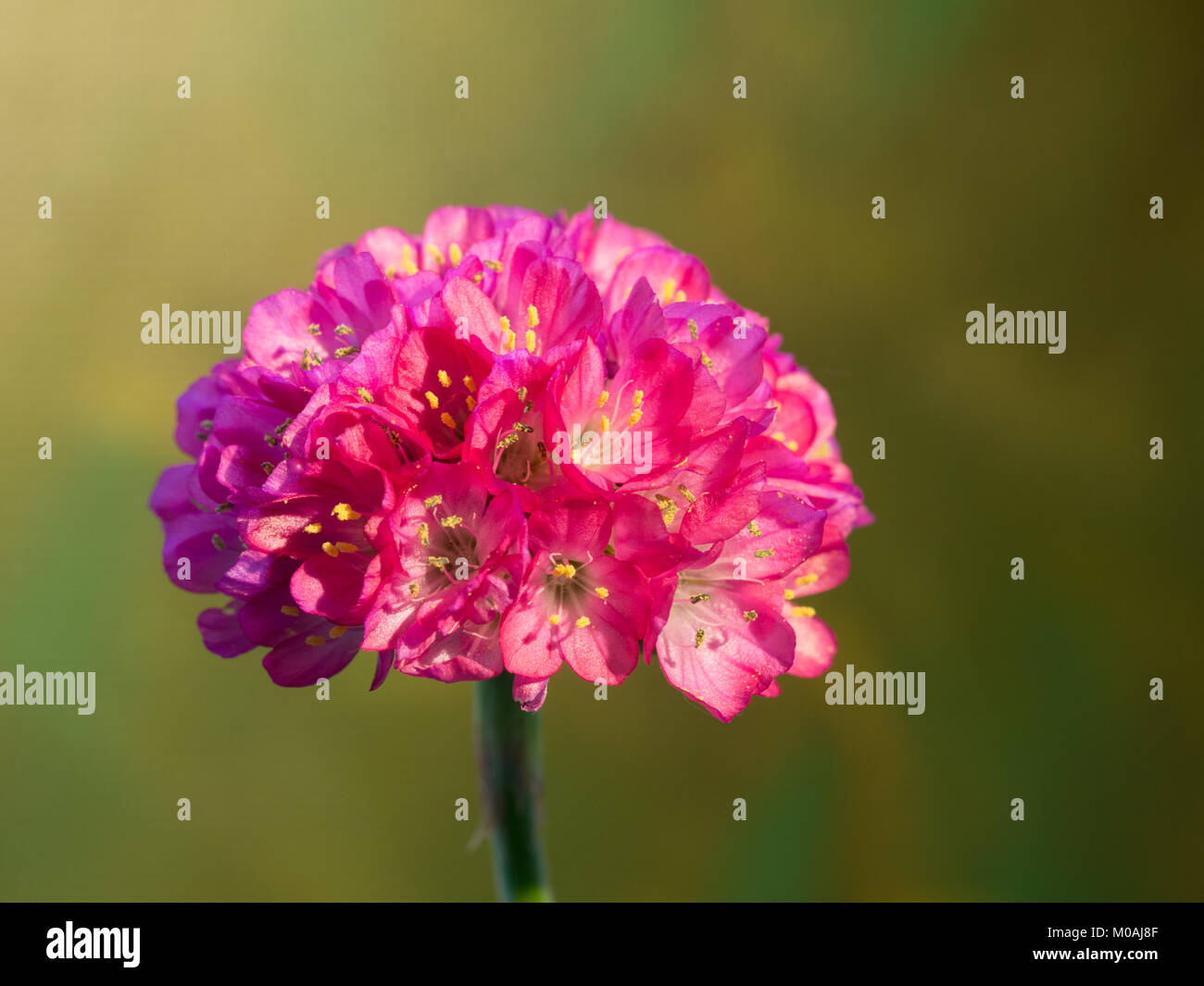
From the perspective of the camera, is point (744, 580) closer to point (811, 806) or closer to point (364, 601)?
point (364, 601)

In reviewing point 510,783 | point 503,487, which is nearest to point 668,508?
point 503,487

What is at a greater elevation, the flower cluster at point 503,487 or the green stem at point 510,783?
the flower cluster at point 503,487

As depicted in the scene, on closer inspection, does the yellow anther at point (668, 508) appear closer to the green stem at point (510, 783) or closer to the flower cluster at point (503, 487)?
the flower cluster at point (503, 487)

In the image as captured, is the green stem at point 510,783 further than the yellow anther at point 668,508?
Yes

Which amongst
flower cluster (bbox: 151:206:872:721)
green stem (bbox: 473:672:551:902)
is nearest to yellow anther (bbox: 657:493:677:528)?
flower cluster (bbox: 151:206:872:721)

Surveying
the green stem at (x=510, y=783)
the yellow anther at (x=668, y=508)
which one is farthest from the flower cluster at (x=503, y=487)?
the green stem at (x=510, y=783)

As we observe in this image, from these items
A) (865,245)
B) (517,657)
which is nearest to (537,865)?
(517,657)
